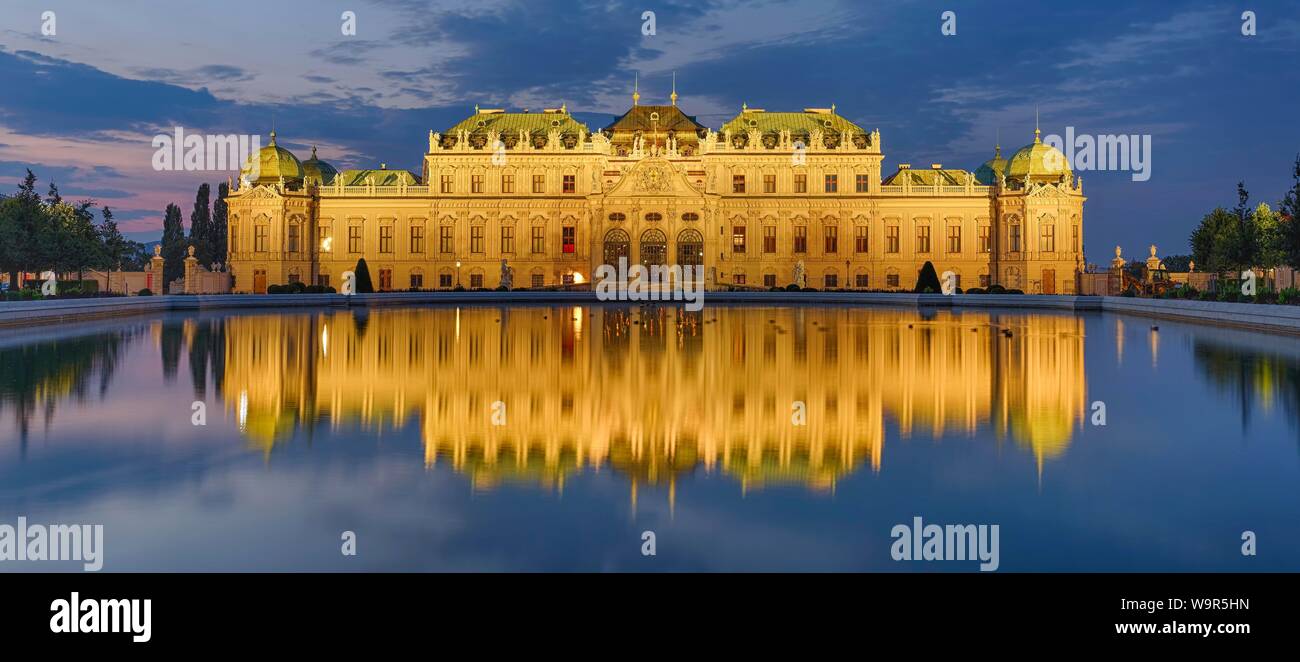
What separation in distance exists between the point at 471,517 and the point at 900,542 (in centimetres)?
349

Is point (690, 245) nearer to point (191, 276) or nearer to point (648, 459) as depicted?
point (191, 276)

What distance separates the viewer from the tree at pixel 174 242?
88.2 meters

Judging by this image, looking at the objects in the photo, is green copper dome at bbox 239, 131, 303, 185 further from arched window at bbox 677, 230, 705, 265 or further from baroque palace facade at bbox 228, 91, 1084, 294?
arched window at bbox 677, 230, 705, 265

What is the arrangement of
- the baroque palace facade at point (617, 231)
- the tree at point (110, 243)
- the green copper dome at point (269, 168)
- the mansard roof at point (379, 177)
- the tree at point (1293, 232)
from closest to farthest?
the tree at point (1293, 232) → the tree at point (110, 243) → the baroque palace facade at point (617, 231) → the green copper dome at point (269, 168) → the mansard roof at point (379, 177)

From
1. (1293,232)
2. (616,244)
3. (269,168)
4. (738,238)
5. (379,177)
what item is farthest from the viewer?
(379,177)

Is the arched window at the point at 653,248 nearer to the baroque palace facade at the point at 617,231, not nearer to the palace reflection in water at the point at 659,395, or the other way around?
the baroque palace facade at the point at 617,231

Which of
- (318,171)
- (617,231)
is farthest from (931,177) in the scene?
(318,171)

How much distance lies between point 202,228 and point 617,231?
1525 inches

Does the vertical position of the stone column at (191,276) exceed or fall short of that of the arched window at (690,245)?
it falls short

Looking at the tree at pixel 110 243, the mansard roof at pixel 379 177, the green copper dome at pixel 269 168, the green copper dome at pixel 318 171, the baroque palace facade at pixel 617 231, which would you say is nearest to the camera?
the tree at pixel 110 243

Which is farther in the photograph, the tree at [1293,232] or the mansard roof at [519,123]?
the mansard roof at [519,123]

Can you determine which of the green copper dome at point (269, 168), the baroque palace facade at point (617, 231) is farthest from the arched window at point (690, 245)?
the green copper dome at point (269, 168)

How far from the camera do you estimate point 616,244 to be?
81.4m

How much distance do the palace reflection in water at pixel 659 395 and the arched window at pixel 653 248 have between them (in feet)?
164
